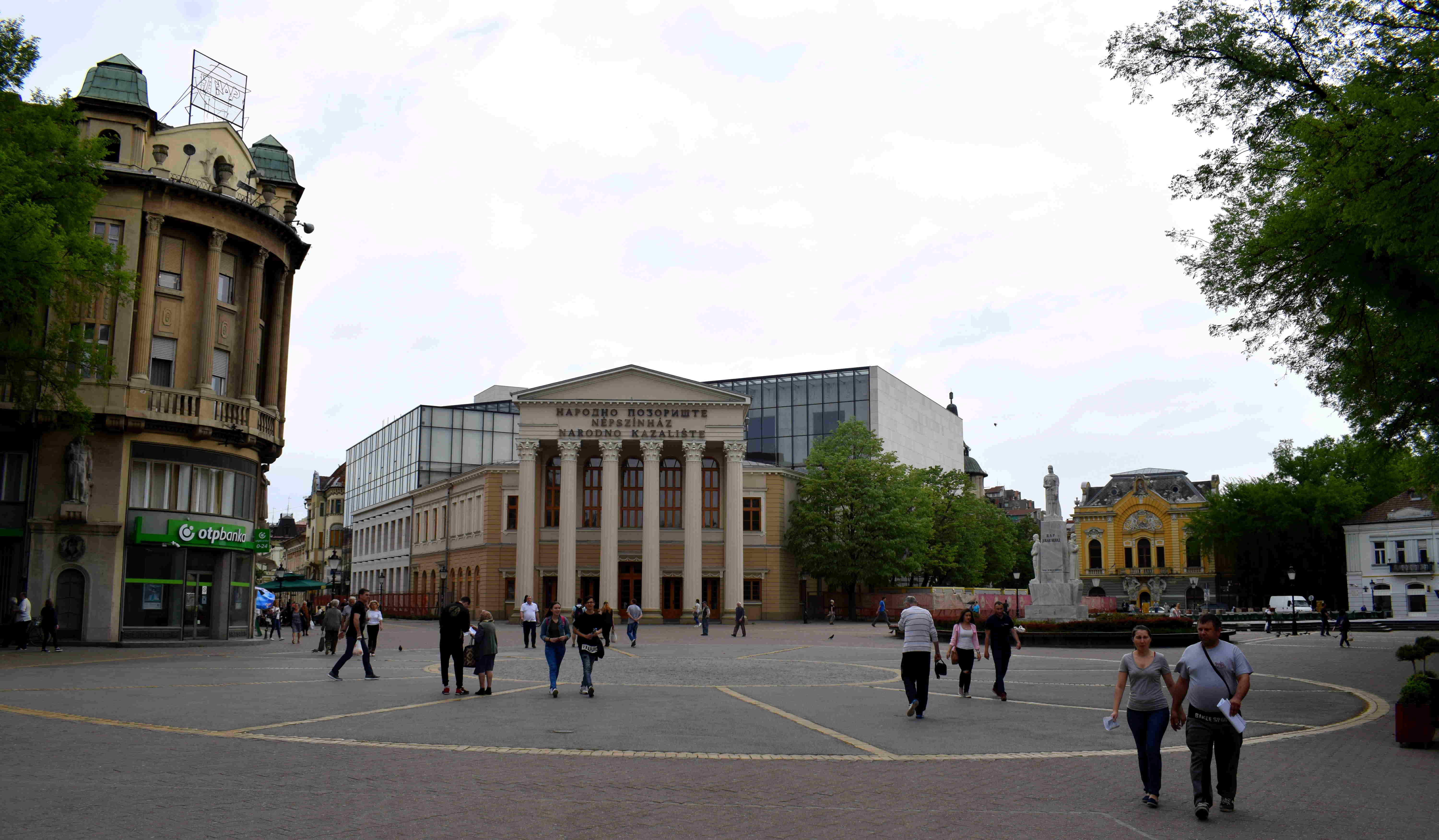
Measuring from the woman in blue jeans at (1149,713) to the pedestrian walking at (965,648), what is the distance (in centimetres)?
860

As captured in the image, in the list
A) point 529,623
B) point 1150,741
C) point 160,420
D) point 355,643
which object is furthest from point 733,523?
point 1150,741

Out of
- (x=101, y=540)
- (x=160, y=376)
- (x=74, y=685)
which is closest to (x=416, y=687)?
(x=74, y=685)

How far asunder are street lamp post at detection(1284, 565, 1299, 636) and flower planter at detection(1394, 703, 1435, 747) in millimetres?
38211

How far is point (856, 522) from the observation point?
6400cm

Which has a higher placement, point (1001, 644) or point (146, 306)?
point (146, 306)

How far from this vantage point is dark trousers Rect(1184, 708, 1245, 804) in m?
8.52

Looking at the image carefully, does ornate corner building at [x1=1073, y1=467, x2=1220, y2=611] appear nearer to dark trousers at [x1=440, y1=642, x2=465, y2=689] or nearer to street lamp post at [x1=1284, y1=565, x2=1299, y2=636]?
street lamp post at [x1=1284, y1=565, x2=1299, y2=636]

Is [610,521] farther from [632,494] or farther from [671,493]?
[671,493]

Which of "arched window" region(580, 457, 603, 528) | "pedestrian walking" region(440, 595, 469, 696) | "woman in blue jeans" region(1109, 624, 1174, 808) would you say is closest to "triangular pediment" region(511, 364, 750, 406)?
"arched window" region(580, 457, 603, 528)

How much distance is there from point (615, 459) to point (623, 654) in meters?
30.1

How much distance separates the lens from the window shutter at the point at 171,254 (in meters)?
34.2

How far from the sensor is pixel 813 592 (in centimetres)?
6931

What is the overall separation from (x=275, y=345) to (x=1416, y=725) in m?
35.8

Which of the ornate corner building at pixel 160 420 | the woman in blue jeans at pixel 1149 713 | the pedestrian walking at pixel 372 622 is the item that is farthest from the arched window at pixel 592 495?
the woman in blue jeans at pixel 1149 713
